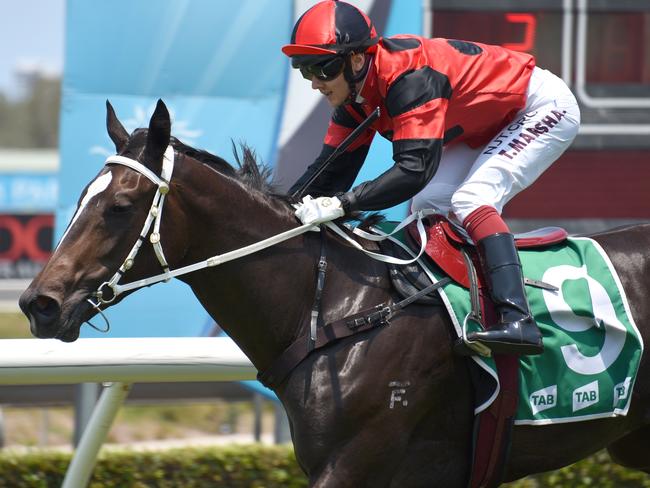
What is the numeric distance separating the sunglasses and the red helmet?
0.11 ft

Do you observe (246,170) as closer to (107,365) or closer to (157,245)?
(157,245)

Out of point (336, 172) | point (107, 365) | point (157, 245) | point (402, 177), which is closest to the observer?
point (157, 245)

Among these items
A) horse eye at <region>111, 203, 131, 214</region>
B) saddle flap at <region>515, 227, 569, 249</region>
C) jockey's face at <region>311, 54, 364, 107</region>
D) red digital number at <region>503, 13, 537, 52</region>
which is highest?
red digital number at <region>503, 13, 537, 52</region>

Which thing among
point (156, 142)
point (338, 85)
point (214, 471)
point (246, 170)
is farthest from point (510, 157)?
point (214, 471)

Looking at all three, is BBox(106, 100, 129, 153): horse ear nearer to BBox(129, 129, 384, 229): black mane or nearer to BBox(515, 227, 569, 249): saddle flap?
BBox(129, 129, 384, 229): black mane

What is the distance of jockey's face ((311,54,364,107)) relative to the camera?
3.21 meters

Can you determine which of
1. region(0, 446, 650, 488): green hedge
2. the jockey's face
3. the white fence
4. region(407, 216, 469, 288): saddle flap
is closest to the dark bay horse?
region(407, 216, 469, 288): saddle flap

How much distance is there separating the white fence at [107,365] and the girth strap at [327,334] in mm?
806

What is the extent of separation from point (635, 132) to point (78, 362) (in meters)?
2.96

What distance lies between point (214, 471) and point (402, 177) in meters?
2.06

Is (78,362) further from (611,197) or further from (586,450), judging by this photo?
(611,197)

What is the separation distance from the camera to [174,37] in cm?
527

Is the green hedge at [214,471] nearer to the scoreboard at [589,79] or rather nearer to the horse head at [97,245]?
the scoreboard at [589,79]

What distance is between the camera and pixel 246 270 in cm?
311
